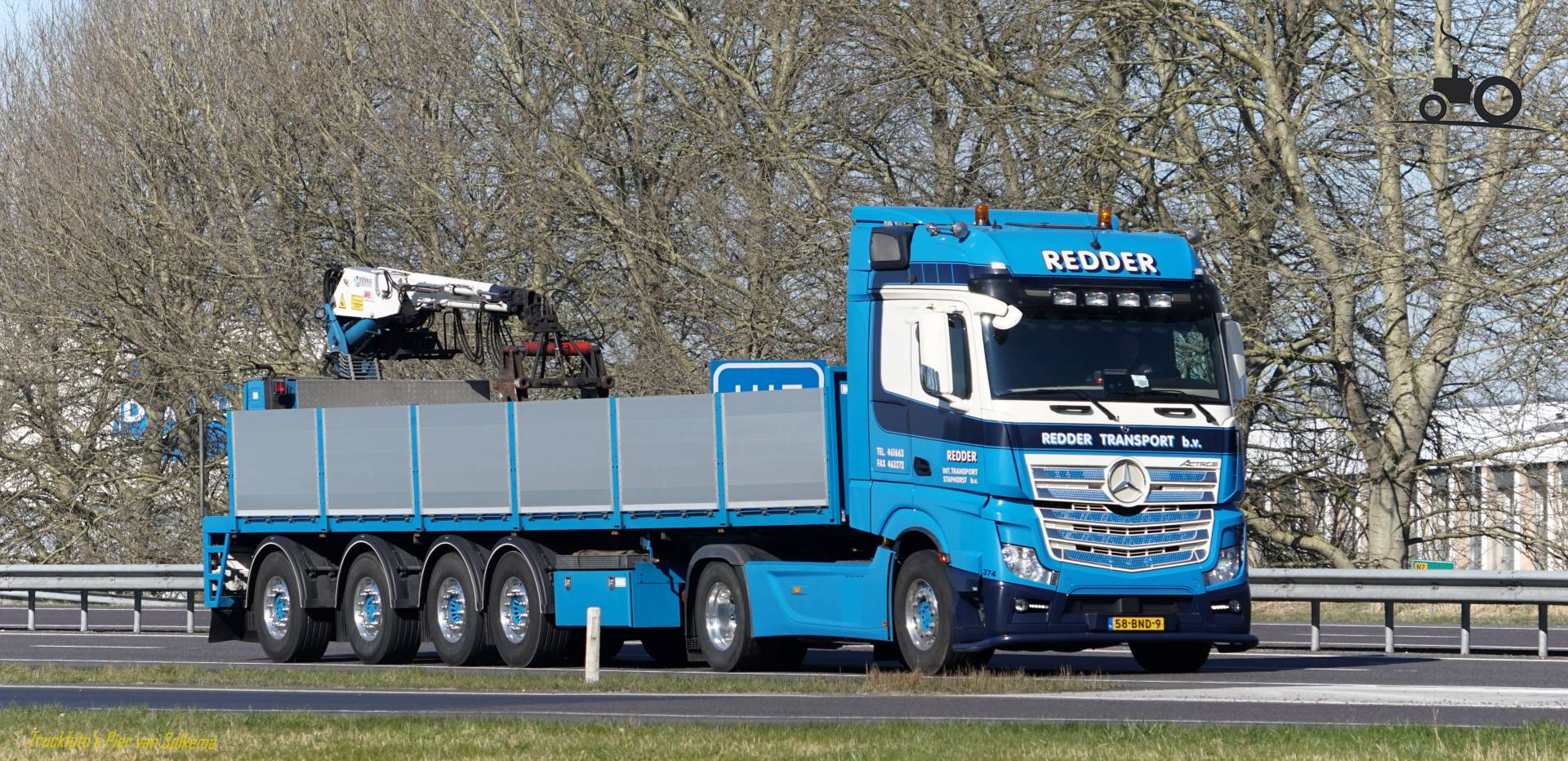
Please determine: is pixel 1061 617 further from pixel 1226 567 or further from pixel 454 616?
pixel 454 616

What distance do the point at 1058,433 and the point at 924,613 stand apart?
1675 mm

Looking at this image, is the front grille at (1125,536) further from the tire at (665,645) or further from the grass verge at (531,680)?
the tire at (665,645)

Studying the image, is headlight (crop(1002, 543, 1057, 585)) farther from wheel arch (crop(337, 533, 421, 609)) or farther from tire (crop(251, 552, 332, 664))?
tire (crop(251, 552, 332, 664))

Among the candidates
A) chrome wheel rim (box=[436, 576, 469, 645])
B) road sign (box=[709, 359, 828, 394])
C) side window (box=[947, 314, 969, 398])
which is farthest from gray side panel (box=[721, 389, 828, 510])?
chrome wheel rim (box=[436, 576, 469, 645])

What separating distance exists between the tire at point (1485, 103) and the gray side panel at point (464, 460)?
9873 millimetres

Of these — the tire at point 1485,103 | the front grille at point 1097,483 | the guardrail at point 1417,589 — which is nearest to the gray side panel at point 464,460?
the front grille at point 1097,483

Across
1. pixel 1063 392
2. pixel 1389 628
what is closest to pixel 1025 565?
pixel 1063 392

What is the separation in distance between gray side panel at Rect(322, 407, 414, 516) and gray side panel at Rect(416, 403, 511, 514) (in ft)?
0.85

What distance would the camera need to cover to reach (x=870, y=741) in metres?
11.2

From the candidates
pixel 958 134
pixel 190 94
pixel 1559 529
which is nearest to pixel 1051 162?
pixel 958 134

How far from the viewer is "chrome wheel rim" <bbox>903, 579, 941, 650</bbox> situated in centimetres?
1652

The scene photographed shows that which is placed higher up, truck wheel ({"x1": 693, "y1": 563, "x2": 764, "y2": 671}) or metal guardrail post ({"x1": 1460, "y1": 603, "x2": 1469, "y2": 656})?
truck wheel ({"x1": 693, "y1": 563, "x2": 764, "y2": 671})

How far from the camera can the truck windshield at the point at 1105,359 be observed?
16.2 meters

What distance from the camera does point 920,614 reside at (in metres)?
16.7
